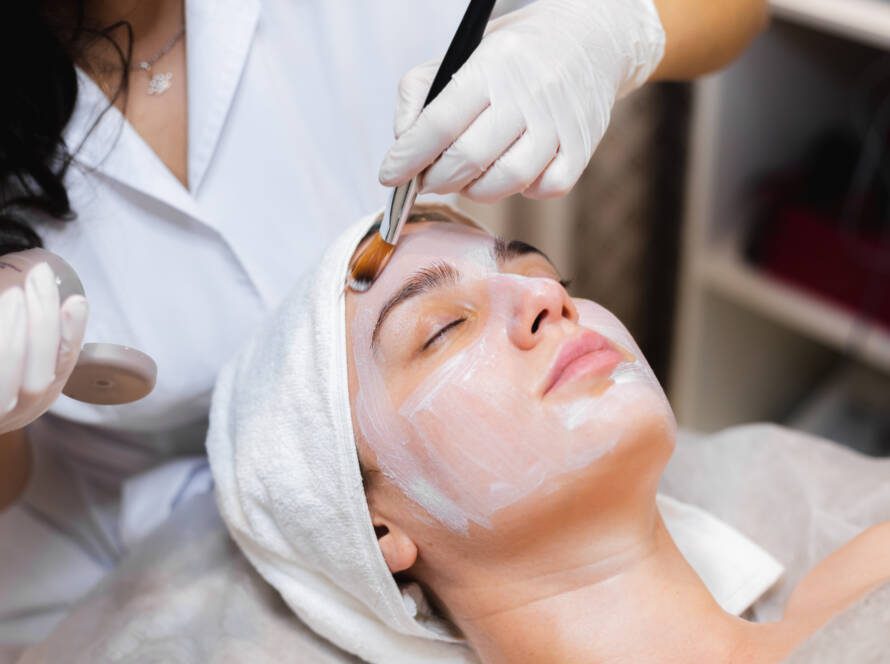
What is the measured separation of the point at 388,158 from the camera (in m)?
0.96

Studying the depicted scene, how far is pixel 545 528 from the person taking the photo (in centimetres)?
94

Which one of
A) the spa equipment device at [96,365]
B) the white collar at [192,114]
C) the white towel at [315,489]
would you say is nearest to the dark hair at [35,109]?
the white collar at [192,114]

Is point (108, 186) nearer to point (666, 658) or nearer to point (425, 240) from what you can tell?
point (425, 240)

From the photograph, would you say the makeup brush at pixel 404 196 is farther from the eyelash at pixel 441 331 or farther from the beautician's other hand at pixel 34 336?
the beautician's other hand at pixel 34 336

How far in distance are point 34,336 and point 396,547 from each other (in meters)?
0.40

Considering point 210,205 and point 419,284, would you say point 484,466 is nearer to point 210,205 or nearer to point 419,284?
point 419,284

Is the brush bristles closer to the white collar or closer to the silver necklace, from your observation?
the white collar

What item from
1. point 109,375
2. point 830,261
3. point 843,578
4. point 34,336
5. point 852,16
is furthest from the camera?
point 830,261

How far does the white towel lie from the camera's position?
3.23ft

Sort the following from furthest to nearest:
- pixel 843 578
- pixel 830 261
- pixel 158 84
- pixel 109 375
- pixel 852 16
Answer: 1. pixel 830 261
2. pixel 852 16
3. pixel 158 84
4. pixel 843 578
5. pixel 109 375

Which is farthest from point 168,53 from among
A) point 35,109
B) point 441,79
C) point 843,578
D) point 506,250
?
point 843,578

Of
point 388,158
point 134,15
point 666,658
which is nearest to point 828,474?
point 666,658

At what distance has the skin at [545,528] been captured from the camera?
928 millimetres

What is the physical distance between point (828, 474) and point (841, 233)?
723mm
